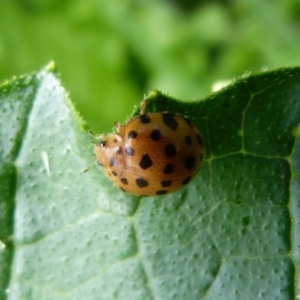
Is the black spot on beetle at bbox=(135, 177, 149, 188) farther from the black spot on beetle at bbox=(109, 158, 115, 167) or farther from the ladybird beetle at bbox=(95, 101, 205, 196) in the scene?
the black spot on beetle at bbox=(109, 158, 115, 167)

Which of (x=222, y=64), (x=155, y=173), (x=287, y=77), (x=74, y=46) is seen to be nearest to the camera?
(x=287, y=77)

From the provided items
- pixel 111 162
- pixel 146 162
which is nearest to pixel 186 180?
pixel 146 162

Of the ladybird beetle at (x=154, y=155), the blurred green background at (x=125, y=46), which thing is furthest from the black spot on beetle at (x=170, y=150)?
the blurred green background at (x=125, y=46)

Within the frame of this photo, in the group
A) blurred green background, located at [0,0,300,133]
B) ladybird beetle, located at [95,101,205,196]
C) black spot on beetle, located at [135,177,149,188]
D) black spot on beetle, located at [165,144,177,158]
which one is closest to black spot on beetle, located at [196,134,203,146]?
ladybird beetle, located at [95,101,205,196]

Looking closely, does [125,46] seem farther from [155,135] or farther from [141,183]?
[141,183]

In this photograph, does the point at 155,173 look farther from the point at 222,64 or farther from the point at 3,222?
the point at 222,64

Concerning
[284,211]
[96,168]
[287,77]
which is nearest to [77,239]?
[96,168]
